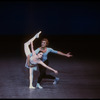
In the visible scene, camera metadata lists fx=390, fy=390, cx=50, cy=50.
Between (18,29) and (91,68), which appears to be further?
(18,29)

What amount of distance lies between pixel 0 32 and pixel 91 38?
485cm

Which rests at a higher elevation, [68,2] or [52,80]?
[68,2]

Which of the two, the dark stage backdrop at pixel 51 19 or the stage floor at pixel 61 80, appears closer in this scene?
the stage floor at pixel 61 80

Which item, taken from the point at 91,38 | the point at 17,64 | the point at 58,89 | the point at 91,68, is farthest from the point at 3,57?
the point at 91,38

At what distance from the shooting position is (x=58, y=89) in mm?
9570

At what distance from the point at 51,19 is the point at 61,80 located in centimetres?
962

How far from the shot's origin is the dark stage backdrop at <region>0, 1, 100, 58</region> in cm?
1956

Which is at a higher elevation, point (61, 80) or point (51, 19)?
point (51, 19)

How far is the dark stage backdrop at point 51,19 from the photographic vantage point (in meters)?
19.6

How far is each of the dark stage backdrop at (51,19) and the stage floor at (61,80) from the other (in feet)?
17.5

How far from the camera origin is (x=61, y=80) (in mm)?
10656

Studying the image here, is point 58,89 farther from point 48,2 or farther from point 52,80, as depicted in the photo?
point 48,2

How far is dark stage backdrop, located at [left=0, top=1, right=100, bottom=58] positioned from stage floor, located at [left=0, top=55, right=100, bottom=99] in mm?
5337

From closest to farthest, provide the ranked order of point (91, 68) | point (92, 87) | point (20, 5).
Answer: point (92, 87)
point (91, 68)
point (20, 5)
